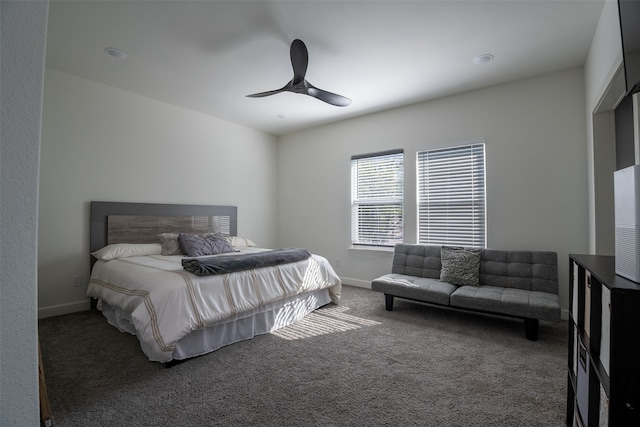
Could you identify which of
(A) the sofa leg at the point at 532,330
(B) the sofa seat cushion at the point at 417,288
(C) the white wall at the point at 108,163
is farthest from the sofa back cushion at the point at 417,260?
(C) the white wall at the point at 108,163

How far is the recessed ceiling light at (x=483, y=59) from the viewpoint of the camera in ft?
10.1

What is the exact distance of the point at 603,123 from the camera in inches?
109

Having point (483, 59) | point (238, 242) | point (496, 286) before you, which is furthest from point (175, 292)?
point (483, 59)

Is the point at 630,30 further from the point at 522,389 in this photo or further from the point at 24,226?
the point at 24,226

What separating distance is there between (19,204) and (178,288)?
1.75m

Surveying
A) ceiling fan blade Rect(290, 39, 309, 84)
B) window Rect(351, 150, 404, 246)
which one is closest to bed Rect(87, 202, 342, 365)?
window Rect(351, 150, 404, 246)

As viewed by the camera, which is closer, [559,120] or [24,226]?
[24,226]

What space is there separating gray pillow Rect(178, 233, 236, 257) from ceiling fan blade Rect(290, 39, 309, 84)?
2395mm

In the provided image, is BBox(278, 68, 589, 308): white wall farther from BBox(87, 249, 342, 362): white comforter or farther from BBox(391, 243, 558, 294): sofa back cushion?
BBox(87, 249, 342, 362): white comforter

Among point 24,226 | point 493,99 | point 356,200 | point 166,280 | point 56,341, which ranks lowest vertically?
point 56,341

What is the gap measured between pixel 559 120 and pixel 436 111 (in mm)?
1393

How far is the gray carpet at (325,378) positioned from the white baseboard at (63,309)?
0.35 meters

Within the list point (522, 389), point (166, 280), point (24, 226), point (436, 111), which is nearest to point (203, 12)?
point (166, 280)

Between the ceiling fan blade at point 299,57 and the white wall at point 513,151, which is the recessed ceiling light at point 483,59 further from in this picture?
the ceiling fan blade at point 299,57
